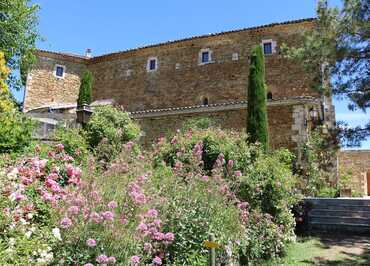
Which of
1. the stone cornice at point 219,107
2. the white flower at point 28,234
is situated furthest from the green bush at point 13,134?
the stone cornice at point 219,107

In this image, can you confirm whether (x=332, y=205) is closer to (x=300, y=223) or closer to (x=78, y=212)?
(x=300, y=223)

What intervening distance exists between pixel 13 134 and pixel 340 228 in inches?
331

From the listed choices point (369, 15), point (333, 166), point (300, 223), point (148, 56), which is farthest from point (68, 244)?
point (148, 56)

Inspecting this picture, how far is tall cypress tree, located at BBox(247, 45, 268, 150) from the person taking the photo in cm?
1399

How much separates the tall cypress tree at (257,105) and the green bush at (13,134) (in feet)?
25.4

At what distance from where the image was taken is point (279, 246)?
7.02 m

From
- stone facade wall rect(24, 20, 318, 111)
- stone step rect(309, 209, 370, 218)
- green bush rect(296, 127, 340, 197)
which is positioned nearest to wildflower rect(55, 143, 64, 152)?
stone step rect(309, 209, 370, 218)

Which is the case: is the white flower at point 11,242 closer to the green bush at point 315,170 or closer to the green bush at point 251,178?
the green bush at point 251,178

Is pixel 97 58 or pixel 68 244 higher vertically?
pixel 97 58

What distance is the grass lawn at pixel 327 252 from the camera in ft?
22.5

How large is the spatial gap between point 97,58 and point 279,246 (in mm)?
22995

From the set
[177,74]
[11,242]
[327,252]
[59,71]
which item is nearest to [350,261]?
[327,252]

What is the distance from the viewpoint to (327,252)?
7645 millimetres

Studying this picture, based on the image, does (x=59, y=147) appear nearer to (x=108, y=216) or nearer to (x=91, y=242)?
(x=108, y=216)
